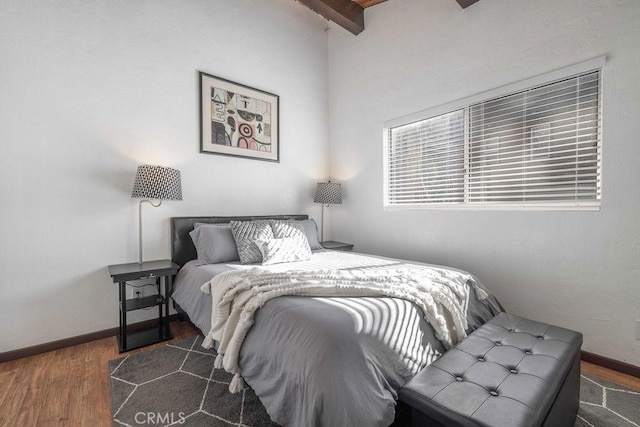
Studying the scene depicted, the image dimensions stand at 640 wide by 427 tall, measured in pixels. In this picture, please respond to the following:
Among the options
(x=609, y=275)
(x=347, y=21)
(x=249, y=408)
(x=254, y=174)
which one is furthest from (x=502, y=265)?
(x=347, y=21)

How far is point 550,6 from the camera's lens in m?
2.20

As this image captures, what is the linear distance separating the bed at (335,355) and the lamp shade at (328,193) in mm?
2196

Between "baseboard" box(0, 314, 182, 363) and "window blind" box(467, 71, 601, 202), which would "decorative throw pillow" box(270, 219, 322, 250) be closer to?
"baseboard" box(0, 314, 182, 363)

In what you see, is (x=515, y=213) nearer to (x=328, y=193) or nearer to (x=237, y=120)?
(x=328, y=193)

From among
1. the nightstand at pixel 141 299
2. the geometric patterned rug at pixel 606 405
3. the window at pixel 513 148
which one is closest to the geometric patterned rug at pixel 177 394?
the nightstand at pixel 141 299

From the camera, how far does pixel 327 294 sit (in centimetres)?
149

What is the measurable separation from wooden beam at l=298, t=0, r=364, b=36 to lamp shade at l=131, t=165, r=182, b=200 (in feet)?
7.69

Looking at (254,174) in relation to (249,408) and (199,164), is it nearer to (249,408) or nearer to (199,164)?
(199,164)

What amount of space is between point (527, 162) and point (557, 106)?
438 mm

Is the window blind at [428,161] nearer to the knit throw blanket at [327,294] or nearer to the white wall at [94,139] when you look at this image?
the knit throw blanket at [327,294]

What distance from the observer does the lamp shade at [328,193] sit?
361 centimetres

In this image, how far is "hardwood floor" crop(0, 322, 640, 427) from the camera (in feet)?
4.91

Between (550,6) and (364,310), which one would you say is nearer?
(364,310)

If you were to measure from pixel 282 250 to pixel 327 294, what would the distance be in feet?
3.57
